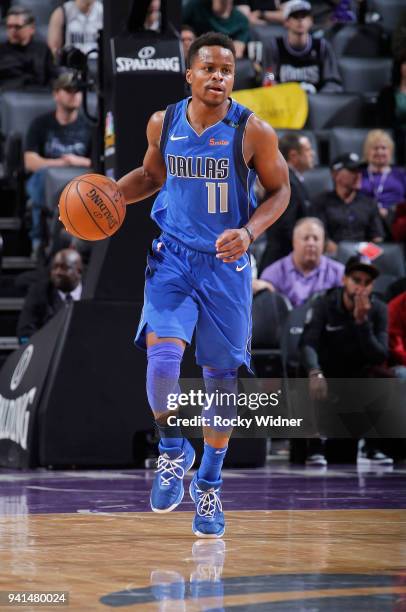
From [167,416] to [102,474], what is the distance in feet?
9.48

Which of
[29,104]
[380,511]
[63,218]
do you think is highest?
[29,104]

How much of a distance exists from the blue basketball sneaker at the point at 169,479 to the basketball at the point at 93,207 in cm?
89

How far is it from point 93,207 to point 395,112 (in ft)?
26.3

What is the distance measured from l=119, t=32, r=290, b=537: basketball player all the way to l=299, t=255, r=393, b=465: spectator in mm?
4085

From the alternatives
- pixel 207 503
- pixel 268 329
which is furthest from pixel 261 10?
pixel 207 503

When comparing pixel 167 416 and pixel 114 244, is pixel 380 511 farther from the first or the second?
pixel 114 244

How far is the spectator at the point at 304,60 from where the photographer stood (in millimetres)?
12625

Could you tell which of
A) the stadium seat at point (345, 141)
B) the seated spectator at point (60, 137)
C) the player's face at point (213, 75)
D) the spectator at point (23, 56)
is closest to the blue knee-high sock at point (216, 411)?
the player's face at point (213, 75)

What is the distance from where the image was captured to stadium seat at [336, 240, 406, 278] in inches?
415

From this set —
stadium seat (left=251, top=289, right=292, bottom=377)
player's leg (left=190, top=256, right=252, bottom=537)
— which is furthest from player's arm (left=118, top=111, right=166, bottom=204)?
stadium seat (left=251, top=289, right=292, bottom=377)

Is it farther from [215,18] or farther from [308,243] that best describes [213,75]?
[215,18]

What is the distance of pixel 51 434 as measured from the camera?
778cm

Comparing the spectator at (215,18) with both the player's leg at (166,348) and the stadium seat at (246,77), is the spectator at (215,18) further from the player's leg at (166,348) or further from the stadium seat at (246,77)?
the player's leg at (166,348)

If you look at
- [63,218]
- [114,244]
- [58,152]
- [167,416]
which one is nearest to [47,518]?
[167,416]
